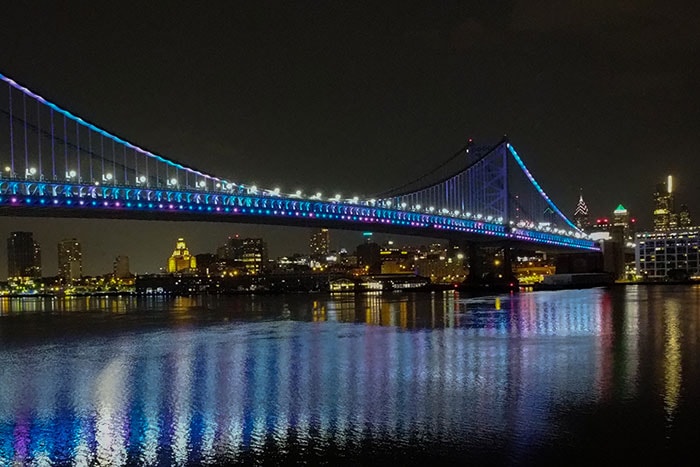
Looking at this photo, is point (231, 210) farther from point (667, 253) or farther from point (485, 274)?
point (667, 253)

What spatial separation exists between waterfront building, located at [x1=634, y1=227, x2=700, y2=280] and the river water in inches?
3018

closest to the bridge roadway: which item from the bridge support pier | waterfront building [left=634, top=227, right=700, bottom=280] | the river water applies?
the bridge support pier

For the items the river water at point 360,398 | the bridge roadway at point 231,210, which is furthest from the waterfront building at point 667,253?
the river water at point 360,398

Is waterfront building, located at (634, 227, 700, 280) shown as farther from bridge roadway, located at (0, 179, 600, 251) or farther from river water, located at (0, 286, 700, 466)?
river water, located at (0, 286, 700, 466)

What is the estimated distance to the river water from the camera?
439 inches

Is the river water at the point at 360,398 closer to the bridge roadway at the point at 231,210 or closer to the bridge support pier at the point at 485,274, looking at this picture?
the bridge roadway at the point at 231,210

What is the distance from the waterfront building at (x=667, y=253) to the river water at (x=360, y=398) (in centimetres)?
7665

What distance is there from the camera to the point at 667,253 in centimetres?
10044

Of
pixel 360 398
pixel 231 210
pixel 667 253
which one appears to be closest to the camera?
pixel 360 398

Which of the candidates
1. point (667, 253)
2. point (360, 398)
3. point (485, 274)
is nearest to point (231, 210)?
point (485, 274)

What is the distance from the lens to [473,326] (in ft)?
101

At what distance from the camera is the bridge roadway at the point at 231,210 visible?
41.0 m

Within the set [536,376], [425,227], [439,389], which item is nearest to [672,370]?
[536,376]

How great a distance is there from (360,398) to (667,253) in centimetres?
9541
